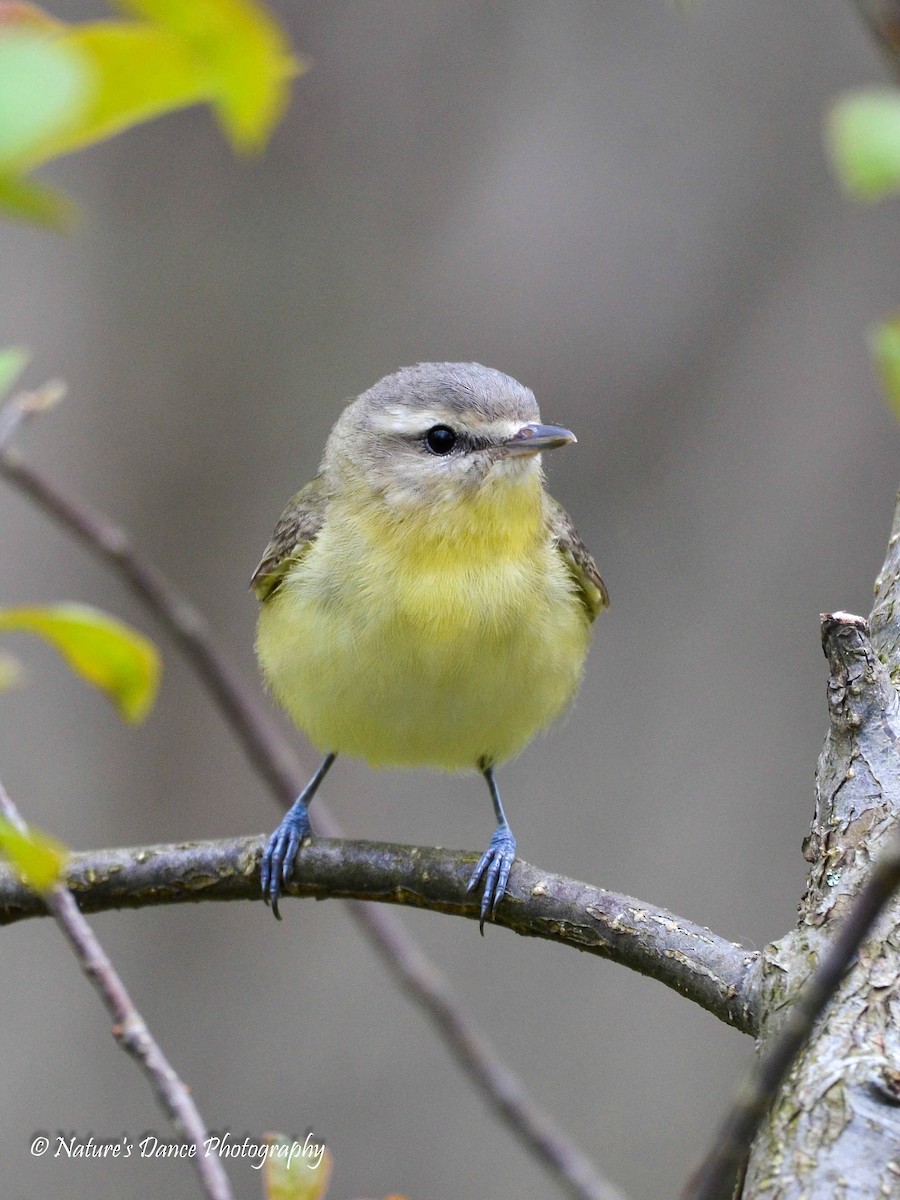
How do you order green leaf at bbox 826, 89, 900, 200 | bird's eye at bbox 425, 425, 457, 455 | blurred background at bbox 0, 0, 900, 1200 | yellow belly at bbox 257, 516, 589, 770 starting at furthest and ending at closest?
blurred background at bbox 0, 0, 900, 1200
bird's eye at bbox 425, 425, 457, 455
yellow belly at bbox 257, 516, 589, 770
green leaf at bbox 826, 89, 900, 200

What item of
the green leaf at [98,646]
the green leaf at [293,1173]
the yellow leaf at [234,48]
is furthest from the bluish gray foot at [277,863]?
the yellow leaf at [234,48]

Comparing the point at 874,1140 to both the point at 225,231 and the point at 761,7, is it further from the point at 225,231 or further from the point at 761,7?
the point at 761,7

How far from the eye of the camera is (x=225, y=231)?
7293 millimetres

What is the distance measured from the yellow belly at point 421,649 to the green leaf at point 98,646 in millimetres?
2303

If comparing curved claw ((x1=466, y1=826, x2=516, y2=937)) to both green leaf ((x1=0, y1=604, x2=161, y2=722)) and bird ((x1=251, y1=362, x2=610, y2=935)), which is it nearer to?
bird ((x1=251, y1=362, x2=610, y2=935))

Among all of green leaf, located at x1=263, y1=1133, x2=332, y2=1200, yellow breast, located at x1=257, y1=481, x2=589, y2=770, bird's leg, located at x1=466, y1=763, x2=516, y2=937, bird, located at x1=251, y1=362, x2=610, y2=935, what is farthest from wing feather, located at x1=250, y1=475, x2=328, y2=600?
green leaf, located at x1=263, y1=1133, x2=332, y2=1200

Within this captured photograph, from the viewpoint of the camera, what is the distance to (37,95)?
755 mm

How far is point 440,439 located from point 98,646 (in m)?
2.85

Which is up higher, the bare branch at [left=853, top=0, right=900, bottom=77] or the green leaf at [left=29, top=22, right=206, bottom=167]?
the bare branch at [left=853, top=0, right=900, bottom=77]

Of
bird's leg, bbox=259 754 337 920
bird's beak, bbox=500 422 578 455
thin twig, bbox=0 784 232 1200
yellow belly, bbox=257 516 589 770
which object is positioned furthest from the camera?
bird's beak, bbox=500 422 578 455

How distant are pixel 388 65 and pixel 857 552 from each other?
3.75 m

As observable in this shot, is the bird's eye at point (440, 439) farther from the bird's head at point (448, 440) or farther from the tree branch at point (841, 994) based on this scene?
the tree branch at point (841, 994)

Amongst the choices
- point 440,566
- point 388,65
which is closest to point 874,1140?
point 440,566

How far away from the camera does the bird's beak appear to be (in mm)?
3764
